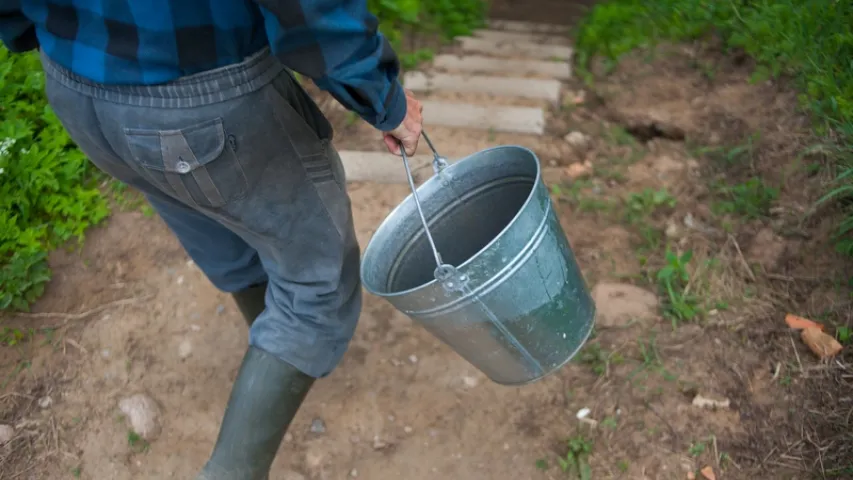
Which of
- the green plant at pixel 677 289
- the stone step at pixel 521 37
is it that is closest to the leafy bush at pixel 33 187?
the green plant at pixel 677 289

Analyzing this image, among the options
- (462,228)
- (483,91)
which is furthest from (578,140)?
(462,228)

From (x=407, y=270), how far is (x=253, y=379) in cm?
49

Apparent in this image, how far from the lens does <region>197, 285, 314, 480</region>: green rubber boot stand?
1.83m

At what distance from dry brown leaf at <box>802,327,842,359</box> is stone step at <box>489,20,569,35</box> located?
10.8 feet

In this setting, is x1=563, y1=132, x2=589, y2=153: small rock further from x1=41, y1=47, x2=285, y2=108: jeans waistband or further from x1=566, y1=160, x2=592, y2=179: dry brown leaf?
x1=41, y1=47, x2=285, y2=108: jeans waistband

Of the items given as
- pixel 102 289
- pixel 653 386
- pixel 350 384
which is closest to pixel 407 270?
pixel 350 384

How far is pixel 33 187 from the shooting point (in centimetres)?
298

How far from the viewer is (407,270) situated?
1911mm

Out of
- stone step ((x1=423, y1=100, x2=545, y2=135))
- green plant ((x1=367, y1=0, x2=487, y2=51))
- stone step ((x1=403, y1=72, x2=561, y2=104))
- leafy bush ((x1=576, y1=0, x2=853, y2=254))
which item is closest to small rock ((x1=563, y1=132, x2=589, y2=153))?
stone step ((x1=423, y1=100, x2=545, y2=135))

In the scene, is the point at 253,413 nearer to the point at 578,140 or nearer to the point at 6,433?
the point at 6,433

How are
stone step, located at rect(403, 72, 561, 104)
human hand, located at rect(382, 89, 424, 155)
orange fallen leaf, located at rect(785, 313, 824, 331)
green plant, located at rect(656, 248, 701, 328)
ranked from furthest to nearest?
stone step, located at rect(403, 72, 561, 104), green plant, located at rect(656, 248, 701, 328), orange fallen leaf, located at rect(785, 313, 824, 331), human hand, located at rect(382, 89, 424, 155)

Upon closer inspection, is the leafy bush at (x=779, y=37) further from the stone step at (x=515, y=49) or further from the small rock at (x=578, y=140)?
the small rock at (x=578, y=140)

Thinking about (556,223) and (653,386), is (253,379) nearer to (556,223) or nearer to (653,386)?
(556,223)

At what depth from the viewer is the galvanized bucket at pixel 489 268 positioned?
1.56 m
